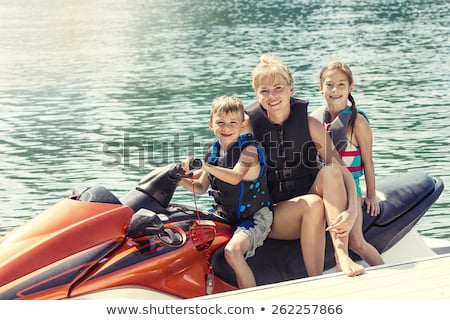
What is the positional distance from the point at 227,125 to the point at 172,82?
537 inches

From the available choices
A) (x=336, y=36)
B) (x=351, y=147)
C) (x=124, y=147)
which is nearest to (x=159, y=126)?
(x=124, y=147)

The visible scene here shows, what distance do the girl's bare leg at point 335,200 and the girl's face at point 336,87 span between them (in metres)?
0.75

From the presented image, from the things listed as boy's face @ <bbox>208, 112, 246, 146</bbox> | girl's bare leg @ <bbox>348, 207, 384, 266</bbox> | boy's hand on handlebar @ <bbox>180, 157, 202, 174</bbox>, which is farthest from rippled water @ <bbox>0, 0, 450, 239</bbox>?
boy's hand on handlebar @ <bbox>180, 157, 202, 174</bbox>

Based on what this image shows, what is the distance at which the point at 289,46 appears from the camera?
23.0 metres

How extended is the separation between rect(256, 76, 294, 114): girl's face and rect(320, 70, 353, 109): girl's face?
0.57 meters

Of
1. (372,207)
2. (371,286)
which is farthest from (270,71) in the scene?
(371,286)

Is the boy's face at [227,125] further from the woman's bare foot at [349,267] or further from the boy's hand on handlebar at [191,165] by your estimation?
the woman's bare foot at [349,267]

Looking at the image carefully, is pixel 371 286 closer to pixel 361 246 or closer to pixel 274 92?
pixel 361 246

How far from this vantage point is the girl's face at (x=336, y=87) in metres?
5.20

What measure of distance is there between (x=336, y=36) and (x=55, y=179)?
15604 mm

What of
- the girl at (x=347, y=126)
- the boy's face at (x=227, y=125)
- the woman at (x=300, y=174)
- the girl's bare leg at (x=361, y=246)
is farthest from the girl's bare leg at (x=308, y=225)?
the girl at (x=347, y=126)

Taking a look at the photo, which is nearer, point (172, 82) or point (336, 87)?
point (336, 87)

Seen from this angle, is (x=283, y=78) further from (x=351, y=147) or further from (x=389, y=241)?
(x=389, y=241)

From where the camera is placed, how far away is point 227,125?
446 cm
